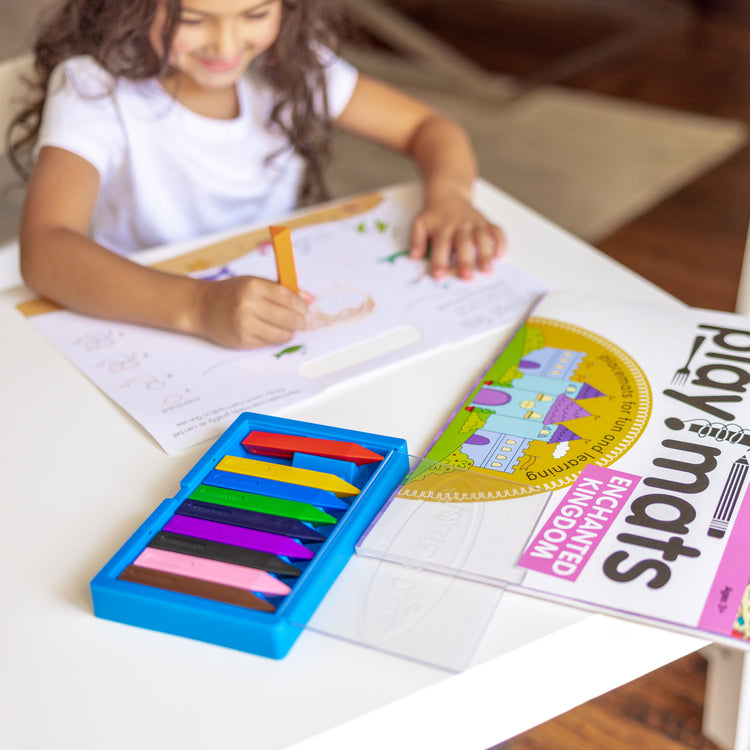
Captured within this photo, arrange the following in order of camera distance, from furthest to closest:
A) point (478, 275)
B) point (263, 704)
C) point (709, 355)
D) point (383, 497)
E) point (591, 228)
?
1. point (591, 228)
2. point (478, 275)
3. point (709, 355)
4. point (383, 497)
5. point (263, 704)

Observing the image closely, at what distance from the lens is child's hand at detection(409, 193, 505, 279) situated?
2.55ft

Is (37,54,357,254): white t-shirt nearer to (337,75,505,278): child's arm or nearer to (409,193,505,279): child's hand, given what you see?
(337,75,505,278): child's arm

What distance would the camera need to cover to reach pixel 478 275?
30.5 inches

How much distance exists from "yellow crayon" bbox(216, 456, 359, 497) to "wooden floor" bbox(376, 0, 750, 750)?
2.06ft

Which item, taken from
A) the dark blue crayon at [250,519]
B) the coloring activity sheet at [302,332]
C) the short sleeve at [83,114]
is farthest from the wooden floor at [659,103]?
the short sleeve at [83,114]

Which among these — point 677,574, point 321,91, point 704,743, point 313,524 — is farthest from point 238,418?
point 704,743

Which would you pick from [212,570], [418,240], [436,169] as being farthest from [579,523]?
[436,169]

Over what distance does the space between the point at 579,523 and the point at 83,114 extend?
A: 654 millimetres

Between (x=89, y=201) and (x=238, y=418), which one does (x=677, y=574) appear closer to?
(x=238, y=418)

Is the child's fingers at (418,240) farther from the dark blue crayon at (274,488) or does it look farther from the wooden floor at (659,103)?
the wooden floor at (659,103)

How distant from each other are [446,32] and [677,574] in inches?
121

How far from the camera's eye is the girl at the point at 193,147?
70 cm

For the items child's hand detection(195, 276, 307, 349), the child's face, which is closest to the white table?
child's hand detection(195, 276, 307, 349)

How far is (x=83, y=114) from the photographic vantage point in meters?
0.88
